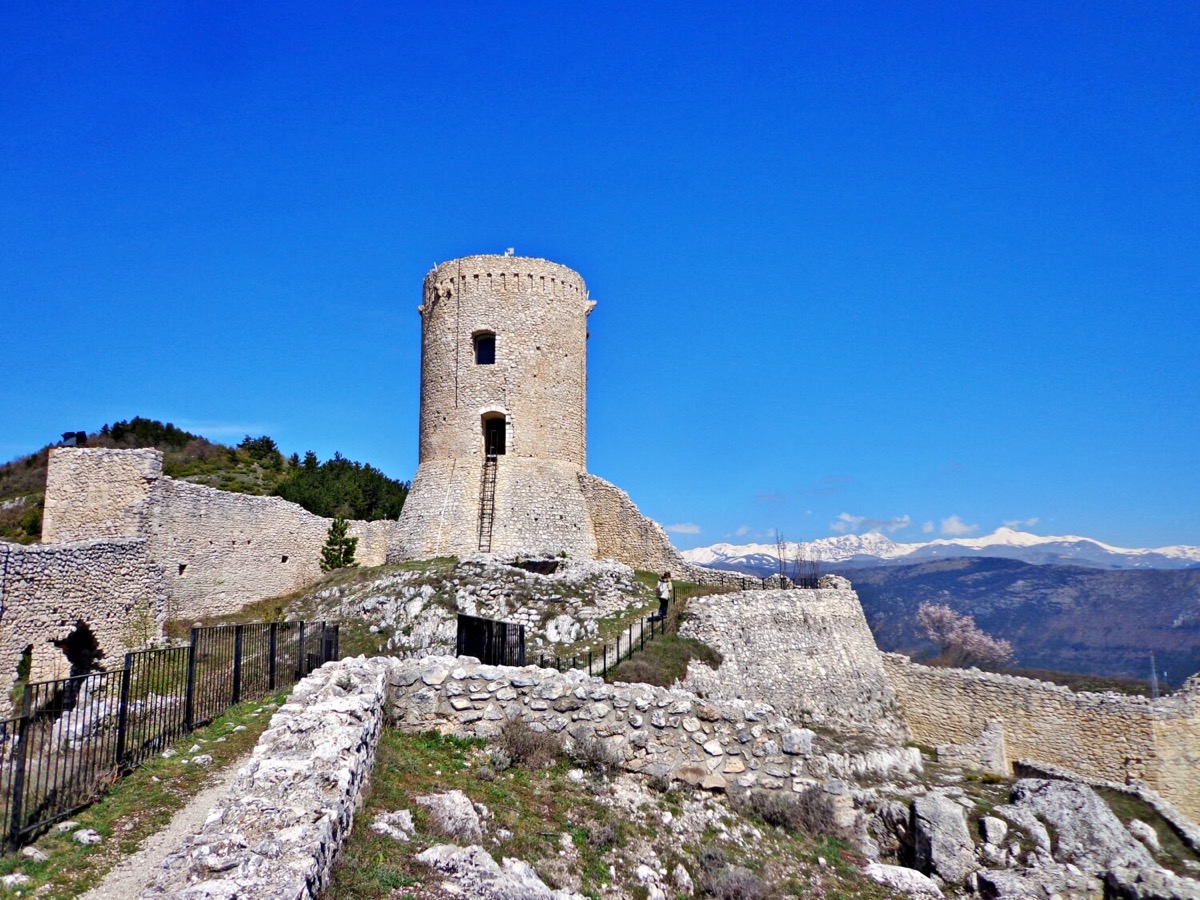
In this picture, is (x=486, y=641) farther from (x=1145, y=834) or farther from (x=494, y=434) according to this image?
(x=494, y=434)

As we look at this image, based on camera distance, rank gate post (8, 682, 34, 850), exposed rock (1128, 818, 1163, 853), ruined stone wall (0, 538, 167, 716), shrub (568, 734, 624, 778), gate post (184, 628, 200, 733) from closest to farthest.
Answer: gate post (8, 682, 34, 850) < shrub (568, 734, 624, 778) < gate post (184, 628, 200, 733) < exposed rock (1128, 818, 1163, 853) < ruined stone wall (0, 538, 167, 716)

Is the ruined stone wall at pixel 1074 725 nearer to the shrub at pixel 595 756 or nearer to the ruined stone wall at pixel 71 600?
the shrub at pixel 595 756

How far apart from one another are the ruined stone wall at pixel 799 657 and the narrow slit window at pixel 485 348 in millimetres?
11423

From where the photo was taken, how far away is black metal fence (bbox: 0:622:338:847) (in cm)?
736

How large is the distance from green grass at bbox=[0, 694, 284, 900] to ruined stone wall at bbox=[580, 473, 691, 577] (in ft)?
55.8

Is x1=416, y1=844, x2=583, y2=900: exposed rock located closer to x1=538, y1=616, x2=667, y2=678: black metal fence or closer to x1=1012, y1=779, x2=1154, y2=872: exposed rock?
x1=1012, y1=779, x2=1154, y2=872: exposed rock

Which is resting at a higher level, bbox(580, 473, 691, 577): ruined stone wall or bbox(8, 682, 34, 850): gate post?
bbox(580, 473, 691, 577): ruined stone wall

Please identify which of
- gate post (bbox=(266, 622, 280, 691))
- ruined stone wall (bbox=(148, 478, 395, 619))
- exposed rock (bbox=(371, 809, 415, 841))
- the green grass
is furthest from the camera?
ruined stone wall (bbox=(148, 478, 395, 619))

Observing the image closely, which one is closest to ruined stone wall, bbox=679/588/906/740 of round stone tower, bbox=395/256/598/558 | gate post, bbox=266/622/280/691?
round stone tower, bbox=395/256/598/558

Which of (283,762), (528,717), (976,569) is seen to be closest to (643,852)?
(528,717)

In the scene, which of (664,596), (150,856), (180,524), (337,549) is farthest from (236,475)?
(150,856)

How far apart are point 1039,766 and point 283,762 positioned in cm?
2183

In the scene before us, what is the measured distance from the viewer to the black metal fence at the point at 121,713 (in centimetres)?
736

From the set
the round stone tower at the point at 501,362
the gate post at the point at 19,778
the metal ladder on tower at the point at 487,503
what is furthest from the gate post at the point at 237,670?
the round stone tower at the point at 501,362
